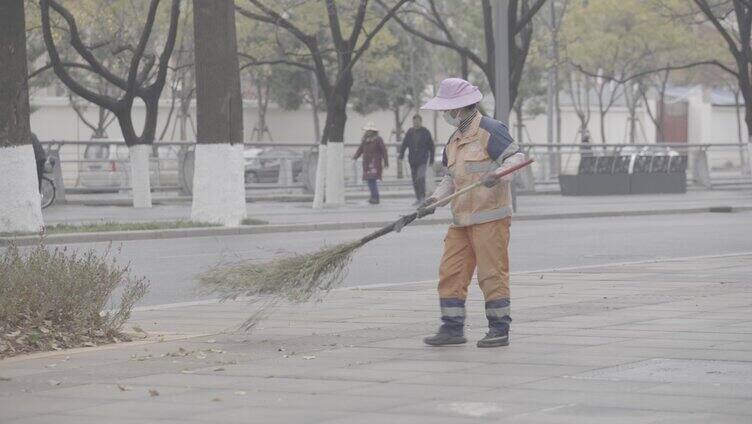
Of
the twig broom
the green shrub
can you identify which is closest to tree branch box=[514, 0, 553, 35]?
the twig broom

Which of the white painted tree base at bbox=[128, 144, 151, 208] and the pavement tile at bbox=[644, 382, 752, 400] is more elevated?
the white painted tree base at bbox=[128, 144, 151, 208]

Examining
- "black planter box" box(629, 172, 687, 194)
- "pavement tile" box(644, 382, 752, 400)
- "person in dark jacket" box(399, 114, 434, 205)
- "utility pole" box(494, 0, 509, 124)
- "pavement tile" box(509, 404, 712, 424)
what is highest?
"utility pole" box(494, 0, 509, 124)

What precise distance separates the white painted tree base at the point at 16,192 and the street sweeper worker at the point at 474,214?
11.8 metres

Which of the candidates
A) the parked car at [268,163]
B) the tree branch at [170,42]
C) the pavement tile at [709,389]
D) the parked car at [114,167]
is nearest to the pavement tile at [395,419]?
the pavement tile at [709,389]

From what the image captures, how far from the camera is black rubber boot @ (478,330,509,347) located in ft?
30.9

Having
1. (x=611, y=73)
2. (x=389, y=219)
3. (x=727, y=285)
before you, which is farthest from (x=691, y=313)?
(x=611, y=73)

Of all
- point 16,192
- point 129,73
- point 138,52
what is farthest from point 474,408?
point 129,73

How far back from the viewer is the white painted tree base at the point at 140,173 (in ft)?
97.5

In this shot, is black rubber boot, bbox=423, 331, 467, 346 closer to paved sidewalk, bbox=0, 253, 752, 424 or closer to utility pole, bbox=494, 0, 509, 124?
paved sidewalk, bbox=0, 253, 752, 424

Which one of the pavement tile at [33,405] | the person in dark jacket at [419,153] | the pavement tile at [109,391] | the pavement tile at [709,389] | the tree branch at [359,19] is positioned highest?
the tree branch at [359,19]

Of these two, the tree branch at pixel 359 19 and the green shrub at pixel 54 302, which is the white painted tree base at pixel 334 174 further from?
the green shrub at pixel 54 302

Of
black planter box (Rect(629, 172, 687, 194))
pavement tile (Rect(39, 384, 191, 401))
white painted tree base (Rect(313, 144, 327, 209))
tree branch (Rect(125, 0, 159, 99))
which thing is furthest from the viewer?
black planter box (Rect(629, 172, 687, 194))

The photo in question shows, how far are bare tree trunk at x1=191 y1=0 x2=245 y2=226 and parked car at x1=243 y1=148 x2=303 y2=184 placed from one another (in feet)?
48.2

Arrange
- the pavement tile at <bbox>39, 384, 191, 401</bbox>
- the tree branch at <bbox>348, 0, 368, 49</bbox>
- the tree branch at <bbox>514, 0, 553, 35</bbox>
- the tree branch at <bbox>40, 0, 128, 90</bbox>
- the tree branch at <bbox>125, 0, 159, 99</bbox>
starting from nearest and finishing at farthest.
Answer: the pavement tile at <bbox>39, 384, 191, 401</bbox>, the tree branch at <bbox>40, 0, 128, 90</bbox>, the tree branch at <bbox>125, 0, 159, 99</bbox>, the tree branch at <bbox>348, 0, 368, 49</bbox>, the tree branch at <bbox>514, 0, 553, 35</bbox>
